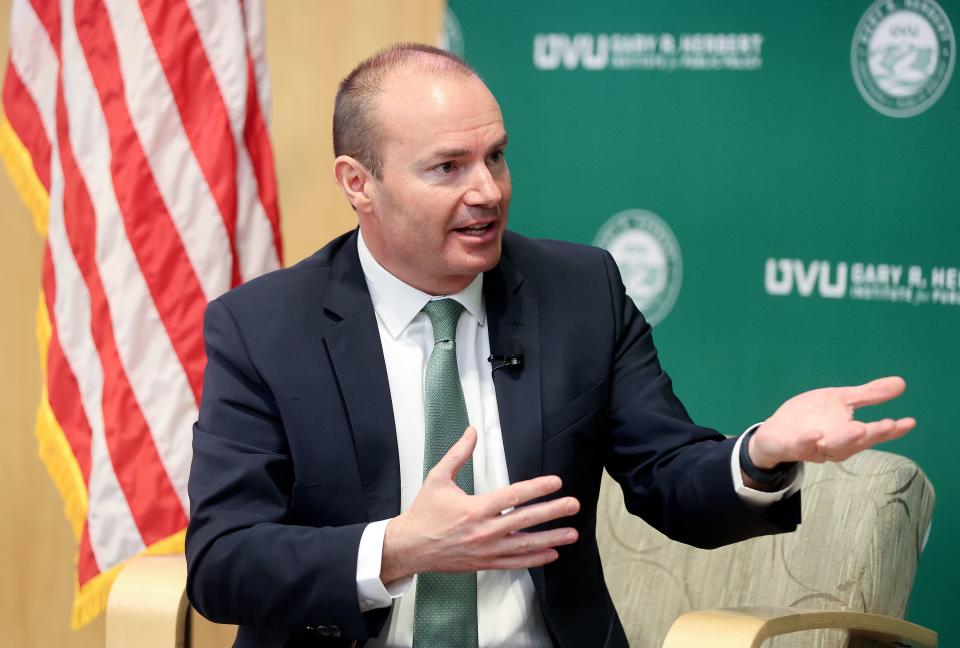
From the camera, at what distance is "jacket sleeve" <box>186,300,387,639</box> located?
1725 millimetres

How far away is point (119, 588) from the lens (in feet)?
6.23

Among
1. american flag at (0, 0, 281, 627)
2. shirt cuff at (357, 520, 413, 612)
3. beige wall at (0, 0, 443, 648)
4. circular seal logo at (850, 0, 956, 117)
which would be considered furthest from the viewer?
beige wall at (0, 0, 443, 648)

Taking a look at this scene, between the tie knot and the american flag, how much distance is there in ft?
2.43

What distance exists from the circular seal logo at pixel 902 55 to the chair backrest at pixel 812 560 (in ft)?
3.10

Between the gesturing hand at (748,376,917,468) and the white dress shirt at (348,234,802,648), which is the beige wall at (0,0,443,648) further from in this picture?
the gesturing hand at (748,376,917,468)

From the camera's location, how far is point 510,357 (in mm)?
1980

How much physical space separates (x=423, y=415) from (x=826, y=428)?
0.63 metres

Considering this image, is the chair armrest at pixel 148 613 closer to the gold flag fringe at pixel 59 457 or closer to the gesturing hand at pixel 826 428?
the gold flag fringe at pixel 59 457

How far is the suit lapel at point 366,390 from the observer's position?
6.20ft

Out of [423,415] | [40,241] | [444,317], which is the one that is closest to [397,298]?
[444,317]

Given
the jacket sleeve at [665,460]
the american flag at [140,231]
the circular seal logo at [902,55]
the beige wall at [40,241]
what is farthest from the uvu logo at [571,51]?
the jacket sleeve at [665,460]

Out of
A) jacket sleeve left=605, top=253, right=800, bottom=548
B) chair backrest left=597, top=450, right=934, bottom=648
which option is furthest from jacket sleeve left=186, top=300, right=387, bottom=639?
chair backrest left=597, top=450, right=934, bottom=648

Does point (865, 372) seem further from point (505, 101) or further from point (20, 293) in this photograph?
point (20, 293)

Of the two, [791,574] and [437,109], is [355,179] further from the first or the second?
[791,574]
